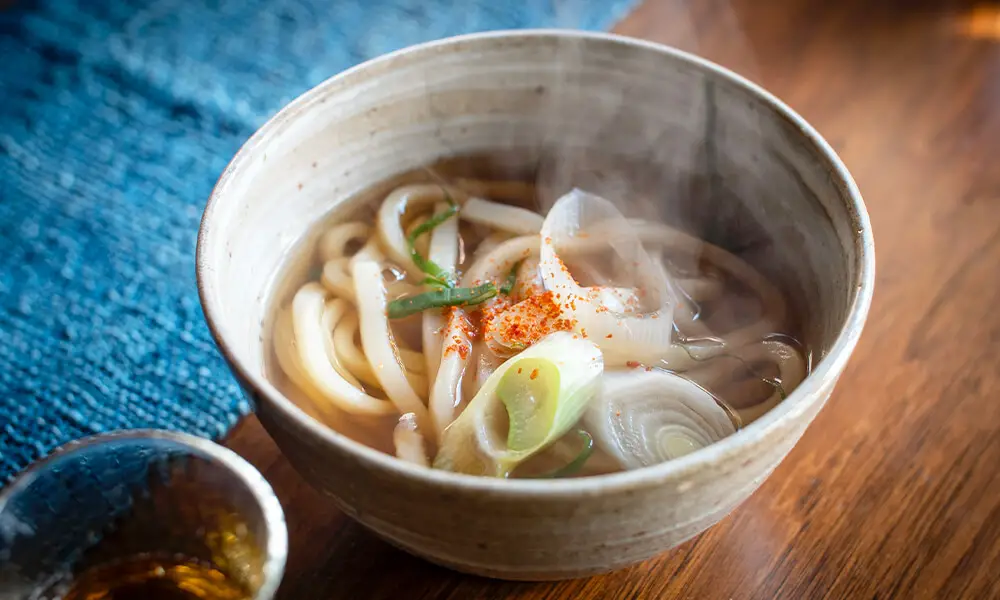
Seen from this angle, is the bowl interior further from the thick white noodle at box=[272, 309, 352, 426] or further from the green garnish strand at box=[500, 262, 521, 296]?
the green garnish strand at box=[500, 262, 521, 296]

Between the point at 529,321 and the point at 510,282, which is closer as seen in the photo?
the point at 529,321

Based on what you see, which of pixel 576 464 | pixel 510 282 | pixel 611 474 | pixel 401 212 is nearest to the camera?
pixel 611 474

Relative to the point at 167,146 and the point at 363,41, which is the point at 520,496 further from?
the point at 363,41

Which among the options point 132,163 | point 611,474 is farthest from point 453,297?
point 132,163

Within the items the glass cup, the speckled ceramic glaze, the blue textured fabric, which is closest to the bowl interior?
the speckled ceramic glaze

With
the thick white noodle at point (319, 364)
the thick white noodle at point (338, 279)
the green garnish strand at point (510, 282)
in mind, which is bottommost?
the thick white noodle at point (319, 364)

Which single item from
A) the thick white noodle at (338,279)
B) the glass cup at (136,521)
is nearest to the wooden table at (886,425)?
the glass cup at (136,521)

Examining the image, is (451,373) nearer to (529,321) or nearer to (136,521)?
(529,321)

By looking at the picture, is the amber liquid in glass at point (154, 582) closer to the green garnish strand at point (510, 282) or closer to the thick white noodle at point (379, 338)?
the thick white noodle at point (379, 338)
